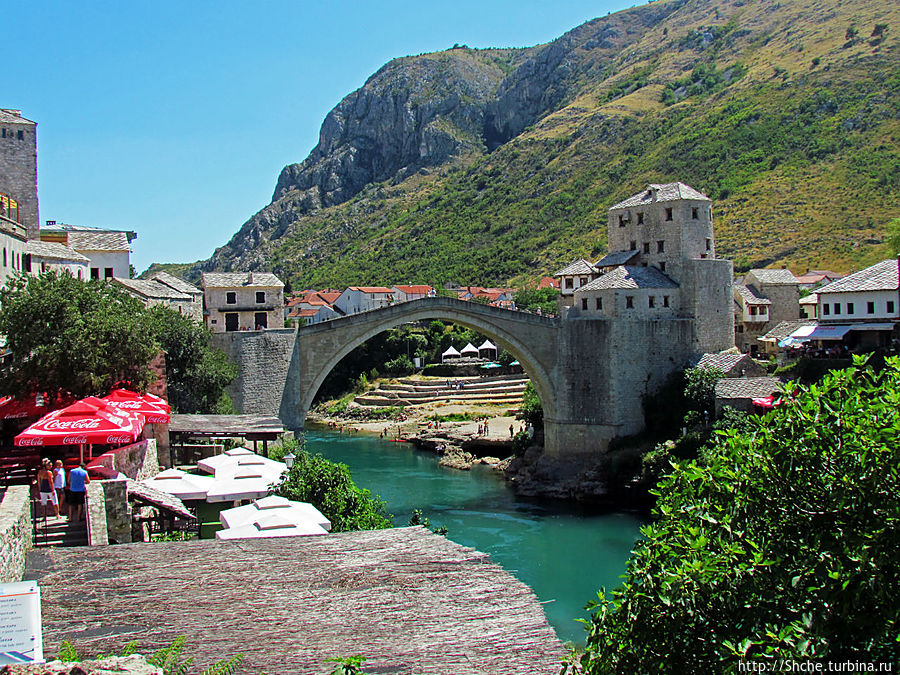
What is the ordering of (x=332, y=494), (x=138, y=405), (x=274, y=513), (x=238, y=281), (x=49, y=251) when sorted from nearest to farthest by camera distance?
1. (x=274, y=513)
2. (x=138, y=405)
3. (x=332, y=494)
4. (x=49, y=251)
5. (x=238, y=281)

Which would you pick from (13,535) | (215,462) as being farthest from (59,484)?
(215,462)

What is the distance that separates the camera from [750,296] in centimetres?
4275

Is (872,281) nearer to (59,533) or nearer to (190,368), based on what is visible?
(190,368)

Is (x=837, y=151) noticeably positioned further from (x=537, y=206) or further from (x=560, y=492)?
(x=560, y=492)

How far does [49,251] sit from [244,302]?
745cm

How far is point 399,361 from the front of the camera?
225 feet

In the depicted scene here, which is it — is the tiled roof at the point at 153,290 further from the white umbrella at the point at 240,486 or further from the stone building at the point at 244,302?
the white umbrella at the point at 240,486

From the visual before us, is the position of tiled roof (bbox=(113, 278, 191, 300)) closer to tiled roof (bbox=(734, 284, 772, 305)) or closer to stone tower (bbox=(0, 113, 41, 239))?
stone tower (bbox=(0, 113, 41, 239))

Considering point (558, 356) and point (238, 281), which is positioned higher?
point (238, 281)

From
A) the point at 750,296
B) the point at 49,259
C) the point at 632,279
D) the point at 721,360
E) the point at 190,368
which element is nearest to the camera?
the point at 190,368

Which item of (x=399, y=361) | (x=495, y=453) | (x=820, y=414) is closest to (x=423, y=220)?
(x=399, y=361)

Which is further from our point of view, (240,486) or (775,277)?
(775,277)

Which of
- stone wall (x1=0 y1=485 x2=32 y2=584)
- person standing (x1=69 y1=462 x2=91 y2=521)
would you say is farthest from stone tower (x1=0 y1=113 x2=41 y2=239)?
stone wall (x1=0 y1=485 x2=32 y2=584)

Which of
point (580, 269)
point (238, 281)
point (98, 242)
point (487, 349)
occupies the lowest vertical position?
point (487, 349)
